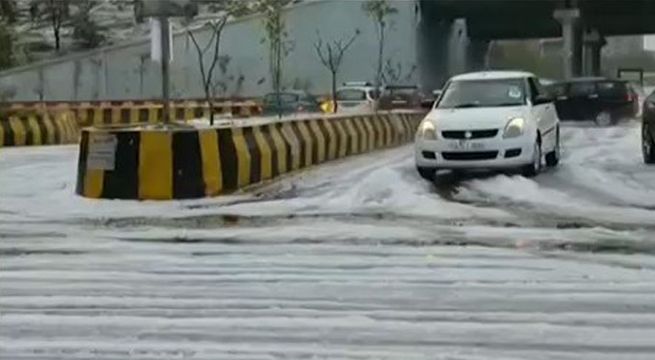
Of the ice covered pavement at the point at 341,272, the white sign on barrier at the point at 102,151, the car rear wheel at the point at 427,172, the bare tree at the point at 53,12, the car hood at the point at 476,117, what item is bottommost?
the ice covered pavement at the point at 341,272

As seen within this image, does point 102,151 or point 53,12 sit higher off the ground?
point 53,12

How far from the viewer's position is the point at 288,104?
47375 mm

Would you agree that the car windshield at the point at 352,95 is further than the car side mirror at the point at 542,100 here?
Yes

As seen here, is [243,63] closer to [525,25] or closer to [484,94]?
[525,25]

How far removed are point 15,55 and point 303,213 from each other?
69763 millimetres

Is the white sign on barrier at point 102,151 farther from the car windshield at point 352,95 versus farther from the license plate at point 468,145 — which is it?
the car windshield at point 352,95

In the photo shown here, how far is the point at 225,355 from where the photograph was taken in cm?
640

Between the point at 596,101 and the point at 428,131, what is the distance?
21381 millimetres

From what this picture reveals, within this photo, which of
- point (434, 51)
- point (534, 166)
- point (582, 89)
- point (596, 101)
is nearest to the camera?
point (534, 166)

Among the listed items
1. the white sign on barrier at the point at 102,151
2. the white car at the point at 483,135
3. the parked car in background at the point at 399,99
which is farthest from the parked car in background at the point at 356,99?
the white sign on barrier at the point at 102,151

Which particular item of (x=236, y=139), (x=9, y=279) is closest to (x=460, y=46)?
(x=236, y=139)

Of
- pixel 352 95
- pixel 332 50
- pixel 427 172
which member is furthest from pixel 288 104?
pixel 427 172

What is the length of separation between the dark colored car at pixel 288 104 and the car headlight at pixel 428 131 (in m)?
27.6

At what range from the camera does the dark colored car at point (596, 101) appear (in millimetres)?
36000
